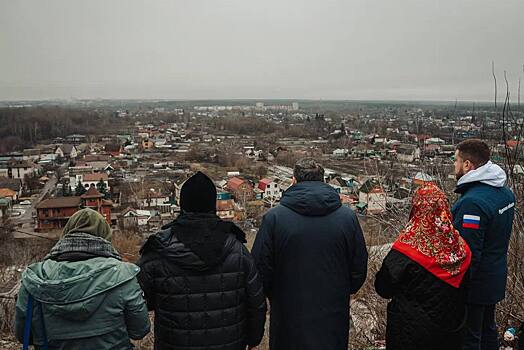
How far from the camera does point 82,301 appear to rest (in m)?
1.33

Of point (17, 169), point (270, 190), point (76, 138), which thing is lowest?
point (17, 169)

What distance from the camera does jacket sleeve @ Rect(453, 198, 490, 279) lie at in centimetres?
172

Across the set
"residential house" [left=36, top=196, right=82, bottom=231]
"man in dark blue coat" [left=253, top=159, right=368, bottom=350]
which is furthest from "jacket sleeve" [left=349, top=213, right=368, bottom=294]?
"residential house" [left=36, top=196, right=82, bottom=231]

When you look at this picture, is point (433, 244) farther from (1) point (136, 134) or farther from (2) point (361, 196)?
(1) point (136, 134)

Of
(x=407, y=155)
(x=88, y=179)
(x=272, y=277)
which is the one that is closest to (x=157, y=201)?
(x=88, y=179)

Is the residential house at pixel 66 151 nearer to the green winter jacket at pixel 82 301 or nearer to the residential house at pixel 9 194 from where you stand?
the residential house at pixel 9 194

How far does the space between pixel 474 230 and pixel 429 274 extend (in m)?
0.34

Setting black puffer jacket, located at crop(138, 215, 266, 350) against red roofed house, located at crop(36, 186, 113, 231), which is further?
red roofed house, located at crop(36, 186, 113, 231)

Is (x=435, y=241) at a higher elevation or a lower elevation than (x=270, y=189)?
higher

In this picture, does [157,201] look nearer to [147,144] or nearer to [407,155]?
[407,155]

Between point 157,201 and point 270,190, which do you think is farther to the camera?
point 157,201

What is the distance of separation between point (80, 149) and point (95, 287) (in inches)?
1544

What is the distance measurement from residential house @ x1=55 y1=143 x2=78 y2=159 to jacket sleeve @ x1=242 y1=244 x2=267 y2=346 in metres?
35.3

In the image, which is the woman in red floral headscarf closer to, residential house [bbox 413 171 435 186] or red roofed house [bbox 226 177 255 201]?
residential house [bbox 413 171 435 186]
